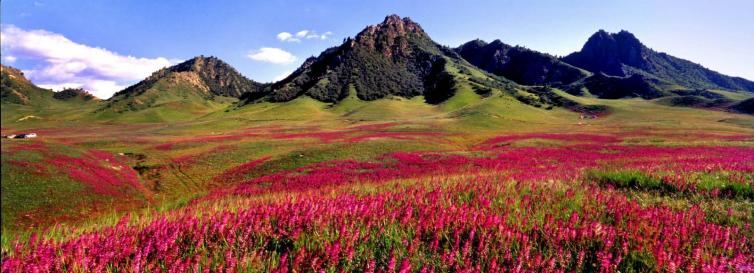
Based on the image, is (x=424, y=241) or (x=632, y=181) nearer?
(x=424, y=241)

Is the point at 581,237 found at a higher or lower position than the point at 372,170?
higher

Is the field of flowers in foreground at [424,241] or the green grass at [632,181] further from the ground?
the field of flowers in foreground at [424,241]

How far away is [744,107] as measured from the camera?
156 metres

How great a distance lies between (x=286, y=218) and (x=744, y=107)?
215 metres

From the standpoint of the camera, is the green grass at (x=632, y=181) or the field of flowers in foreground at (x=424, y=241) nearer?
the field of flowers in foreground at (x=424, y=241)

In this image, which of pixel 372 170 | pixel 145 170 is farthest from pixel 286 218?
pixel 145 170

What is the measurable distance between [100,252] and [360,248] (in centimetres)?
281

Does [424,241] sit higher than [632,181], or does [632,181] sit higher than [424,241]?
[424,241]

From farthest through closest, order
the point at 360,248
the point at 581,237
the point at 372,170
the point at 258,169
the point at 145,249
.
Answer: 1. the point at 258,169
2. the point at 372,170
3. the point at 581,237
4. the point at 360,248
5. the point at 145,249

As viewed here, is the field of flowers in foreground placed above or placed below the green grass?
above

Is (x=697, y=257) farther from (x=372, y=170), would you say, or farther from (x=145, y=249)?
(x=372, y=170)

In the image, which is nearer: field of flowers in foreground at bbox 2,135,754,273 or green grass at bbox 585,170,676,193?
field of flowers in foreground at bbox 2,135,754,273

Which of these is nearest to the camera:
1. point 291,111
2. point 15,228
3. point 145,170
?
point 15,228

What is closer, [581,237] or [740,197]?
[581,237]
